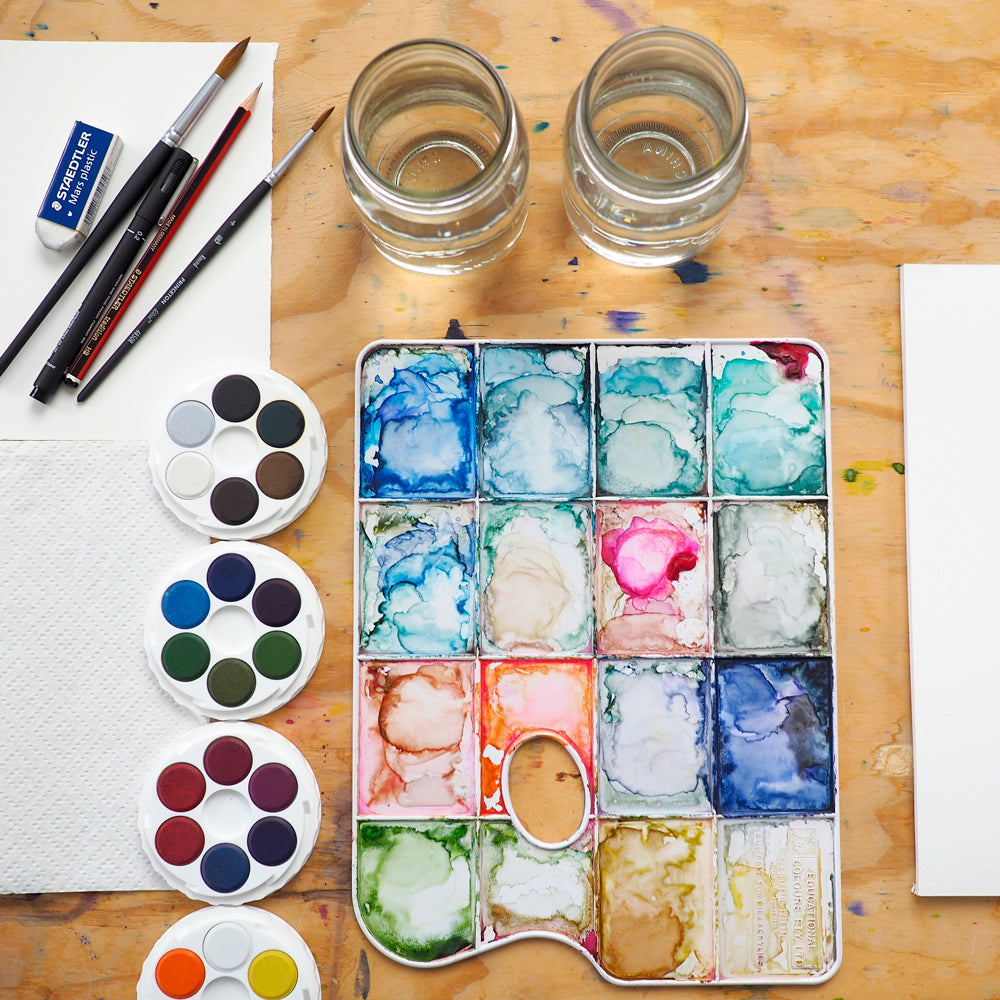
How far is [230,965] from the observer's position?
733mm

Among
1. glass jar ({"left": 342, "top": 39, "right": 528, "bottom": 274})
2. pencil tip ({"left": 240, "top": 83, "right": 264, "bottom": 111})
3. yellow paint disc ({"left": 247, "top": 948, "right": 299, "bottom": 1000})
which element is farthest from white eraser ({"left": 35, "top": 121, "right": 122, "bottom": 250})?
yellow paint disc ({"left": 247, "top": 948, "right": 299, "bottom": 1000})

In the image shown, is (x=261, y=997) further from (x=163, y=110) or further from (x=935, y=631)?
(x=163, y=110)

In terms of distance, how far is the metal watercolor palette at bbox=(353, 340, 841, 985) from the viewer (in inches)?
29.2

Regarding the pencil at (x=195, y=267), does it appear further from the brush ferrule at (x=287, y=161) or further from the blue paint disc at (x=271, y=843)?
the blue paint disc at (x=271, y=843)

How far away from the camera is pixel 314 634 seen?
75 cm

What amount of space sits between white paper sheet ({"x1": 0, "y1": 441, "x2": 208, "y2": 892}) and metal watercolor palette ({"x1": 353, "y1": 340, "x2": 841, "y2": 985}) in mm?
199

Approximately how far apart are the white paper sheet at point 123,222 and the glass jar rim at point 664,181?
312 mm

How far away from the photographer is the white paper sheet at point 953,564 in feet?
2.46

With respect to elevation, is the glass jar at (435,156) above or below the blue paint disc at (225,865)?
above

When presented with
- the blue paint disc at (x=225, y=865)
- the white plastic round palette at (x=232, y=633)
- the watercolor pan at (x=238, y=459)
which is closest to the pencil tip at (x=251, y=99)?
the watercolor pan at (x=238, y=459)

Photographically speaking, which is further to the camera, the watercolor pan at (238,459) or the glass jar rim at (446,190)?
the watercolor pan at (238,459)

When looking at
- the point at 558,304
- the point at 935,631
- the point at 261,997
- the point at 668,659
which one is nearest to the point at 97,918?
the point at 261,997

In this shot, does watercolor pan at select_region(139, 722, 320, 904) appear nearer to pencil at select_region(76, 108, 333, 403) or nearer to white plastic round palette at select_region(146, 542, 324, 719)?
white plastic round palette at select_region(146, 542, 324, 719)

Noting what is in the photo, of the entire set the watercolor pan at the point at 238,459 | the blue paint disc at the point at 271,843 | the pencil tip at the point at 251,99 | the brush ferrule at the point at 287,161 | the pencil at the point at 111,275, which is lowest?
the blue paint disc at the point at 271,843
